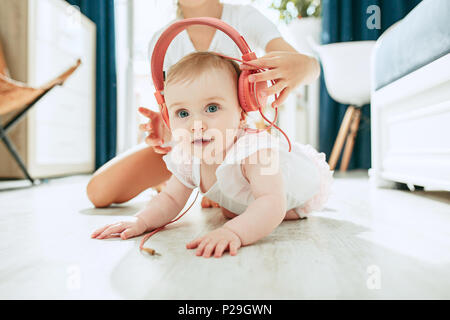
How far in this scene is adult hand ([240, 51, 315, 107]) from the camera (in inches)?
22.8

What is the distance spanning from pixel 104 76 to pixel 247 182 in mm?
2396

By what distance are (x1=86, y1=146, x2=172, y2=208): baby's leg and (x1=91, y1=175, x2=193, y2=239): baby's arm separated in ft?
1.08

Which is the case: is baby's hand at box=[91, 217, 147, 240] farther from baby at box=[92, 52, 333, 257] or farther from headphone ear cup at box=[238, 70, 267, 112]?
headphone ear cup at box=[238, 70, 267, 112]

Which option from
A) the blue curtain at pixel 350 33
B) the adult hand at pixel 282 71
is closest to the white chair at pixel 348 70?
the blue curtain at pixel 350 33

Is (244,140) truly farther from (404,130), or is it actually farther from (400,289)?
(404,130)

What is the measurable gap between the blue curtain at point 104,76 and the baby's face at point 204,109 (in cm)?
230

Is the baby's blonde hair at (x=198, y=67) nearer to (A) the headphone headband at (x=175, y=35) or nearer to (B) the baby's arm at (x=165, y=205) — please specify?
(A) the headphone headband at (x=175, y=35)

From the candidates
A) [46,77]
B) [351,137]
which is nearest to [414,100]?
[351,137]

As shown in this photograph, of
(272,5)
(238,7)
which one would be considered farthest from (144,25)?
(238,7)

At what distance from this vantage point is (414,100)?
1204mm

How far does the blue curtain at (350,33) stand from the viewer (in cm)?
246

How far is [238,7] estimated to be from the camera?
103 centimetres

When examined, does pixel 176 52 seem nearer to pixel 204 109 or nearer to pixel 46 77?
pixel 204 109

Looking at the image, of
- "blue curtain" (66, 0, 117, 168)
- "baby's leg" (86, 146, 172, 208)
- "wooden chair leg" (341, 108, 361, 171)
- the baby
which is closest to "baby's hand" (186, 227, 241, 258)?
the baby
